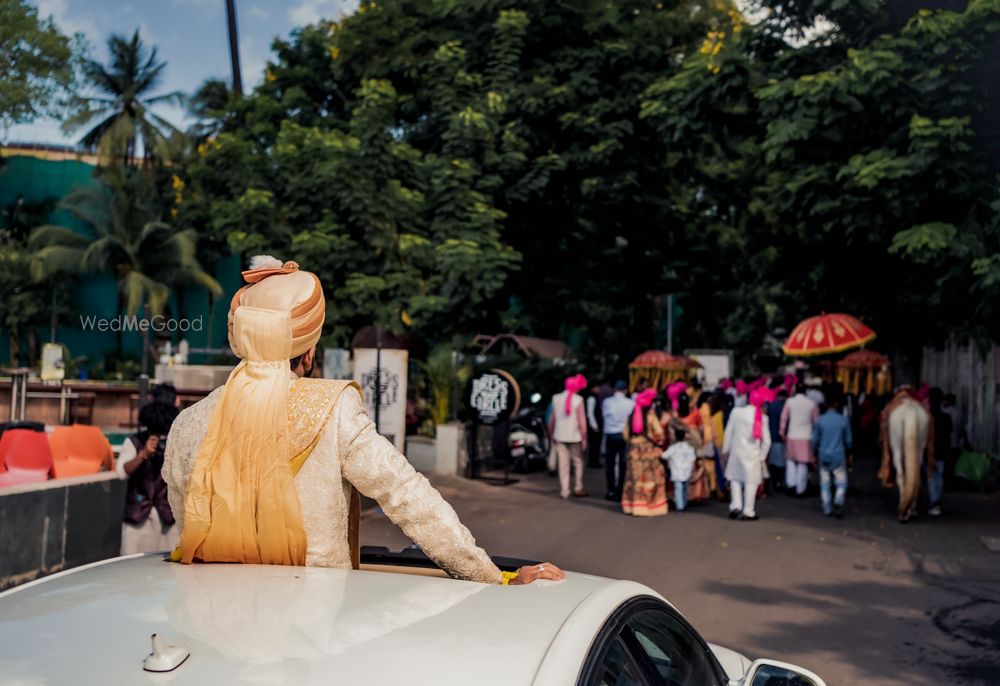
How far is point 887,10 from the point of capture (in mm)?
14977

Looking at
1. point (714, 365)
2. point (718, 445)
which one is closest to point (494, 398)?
point (718, 445)

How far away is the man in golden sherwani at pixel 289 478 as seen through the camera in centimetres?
Result: 258

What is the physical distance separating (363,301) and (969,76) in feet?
39.7

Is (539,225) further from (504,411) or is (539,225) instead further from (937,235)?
(937,235)

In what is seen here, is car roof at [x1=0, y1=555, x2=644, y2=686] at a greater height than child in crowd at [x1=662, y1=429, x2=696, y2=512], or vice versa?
car roof at [x1=0, y1=555, x2=644, y2=686]

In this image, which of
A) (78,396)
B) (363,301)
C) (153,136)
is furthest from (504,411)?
(153,136)

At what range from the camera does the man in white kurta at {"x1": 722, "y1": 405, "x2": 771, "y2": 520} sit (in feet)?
42.7

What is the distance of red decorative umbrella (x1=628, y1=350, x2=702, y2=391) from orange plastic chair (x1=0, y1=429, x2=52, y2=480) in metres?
16.8

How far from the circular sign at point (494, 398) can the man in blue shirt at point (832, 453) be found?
5.21 metres

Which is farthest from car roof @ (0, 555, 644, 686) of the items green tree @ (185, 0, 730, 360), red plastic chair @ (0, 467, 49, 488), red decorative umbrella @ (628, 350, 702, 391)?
red decorative umbrella @ (628, 350, 702, 391)

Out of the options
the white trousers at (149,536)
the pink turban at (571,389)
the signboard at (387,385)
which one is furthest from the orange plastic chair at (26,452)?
the pink turban at (571,389)

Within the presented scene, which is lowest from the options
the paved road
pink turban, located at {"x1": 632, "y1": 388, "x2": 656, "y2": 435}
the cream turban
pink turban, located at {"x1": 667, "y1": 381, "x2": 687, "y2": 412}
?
the paved road

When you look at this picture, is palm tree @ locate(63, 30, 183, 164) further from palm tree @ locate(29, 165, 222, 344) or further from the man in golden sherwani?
the man in golden sherwani
